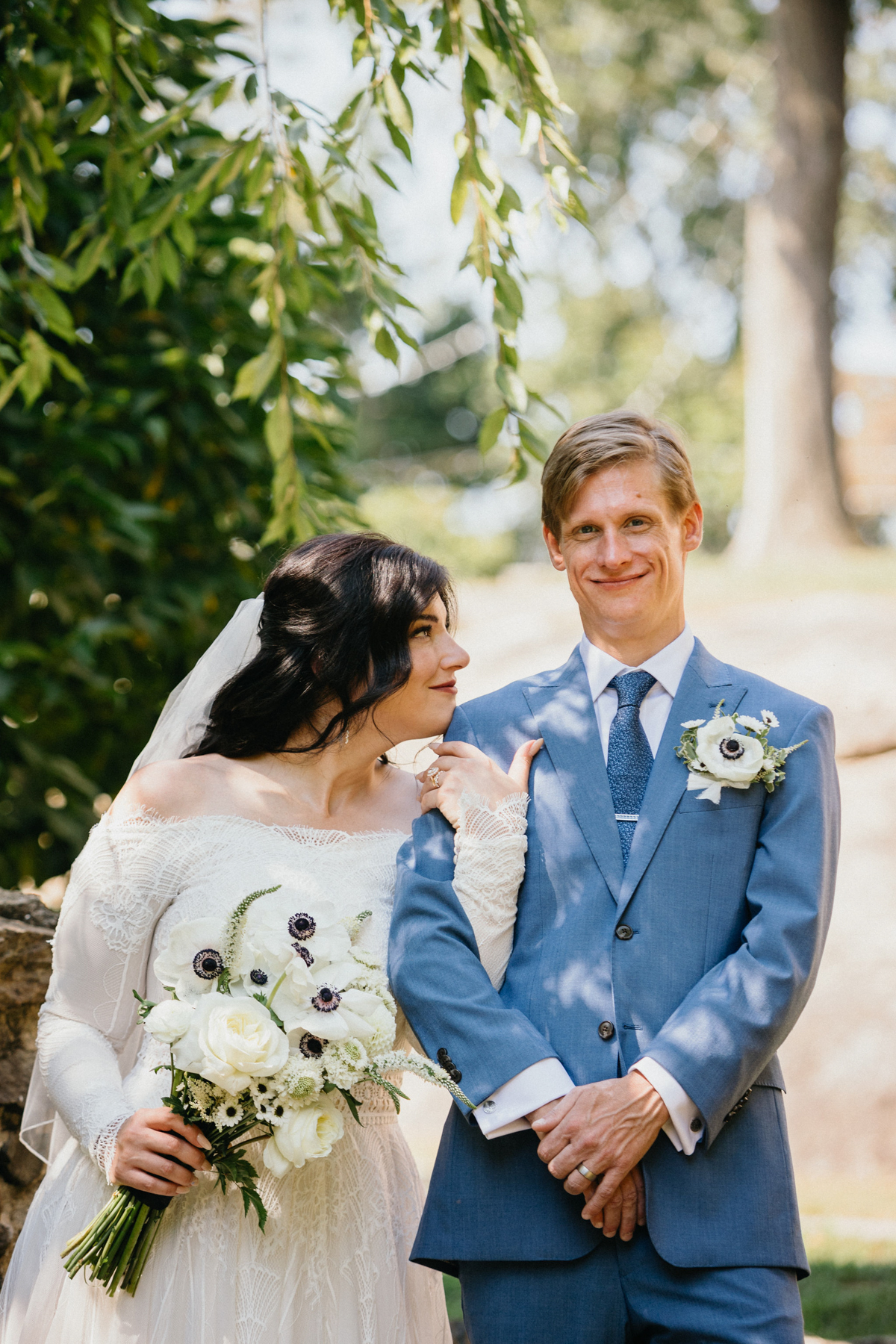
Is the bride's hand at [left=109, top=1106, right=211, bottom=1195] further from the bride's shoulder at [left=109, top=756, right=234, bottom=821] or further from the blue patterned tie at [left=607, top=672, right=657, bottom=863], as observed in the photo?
the blue patterned tie at [left=607, top=672, right=657, bottom=863]

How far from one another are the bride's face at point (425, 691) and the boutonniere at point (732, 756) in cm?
61

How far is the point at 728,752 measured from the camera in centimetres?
245

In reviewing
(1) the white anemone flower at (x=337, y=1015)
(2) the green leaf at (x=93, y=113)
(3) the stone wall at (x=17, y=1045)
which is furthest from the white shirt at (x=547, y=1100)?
(2) the green leaf at (x=93, y=113)

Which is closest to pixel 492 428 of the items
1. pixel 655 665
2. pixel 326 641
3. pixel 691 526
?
pixel 691 526

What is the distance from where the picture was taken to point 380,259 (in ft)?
12.0

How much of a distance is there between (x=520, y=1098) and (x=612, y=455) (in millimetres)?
1330

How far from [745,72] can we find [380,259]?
13.9 meters

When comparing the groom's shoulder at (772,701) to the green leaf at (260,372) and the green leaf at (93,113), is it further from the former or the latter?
the green leaf at (93,113)

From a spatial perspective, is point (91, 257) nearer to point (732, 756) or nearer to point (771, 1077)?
point (732, 756)

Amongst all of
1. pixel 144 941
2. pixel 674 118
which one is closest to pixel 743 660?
pixel 144 941

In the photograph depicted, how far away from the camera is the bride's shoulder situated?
276cm

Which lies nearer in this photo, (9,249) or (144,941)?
(144,941)

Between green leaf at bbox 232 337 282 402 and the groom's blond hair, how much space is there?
3.42 ft

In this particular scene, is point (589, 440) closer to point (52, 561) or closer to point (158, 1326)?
point (158, 1326)
